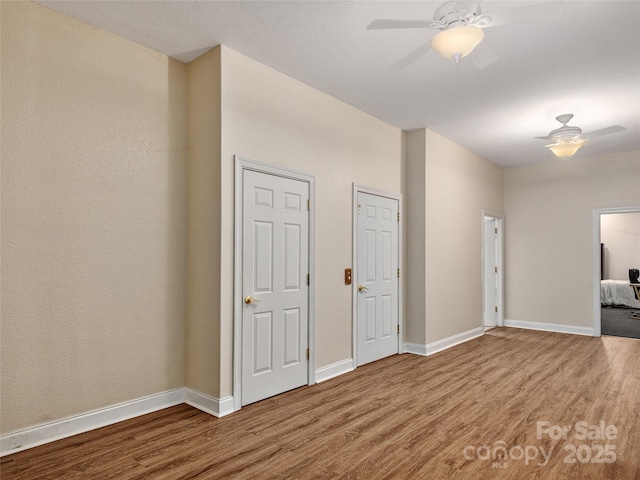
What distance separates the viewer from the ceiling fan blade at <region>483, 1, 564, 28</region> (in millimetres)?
2156

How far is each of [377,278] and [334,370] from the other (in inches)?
49.5

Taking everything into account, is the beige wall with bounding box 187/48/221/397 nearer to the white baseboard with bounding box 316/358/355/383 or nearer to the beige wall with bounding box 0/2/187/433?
the beige wall with bounding box 0/2/187/433

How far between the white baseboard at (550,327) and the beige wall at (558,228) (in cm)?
7

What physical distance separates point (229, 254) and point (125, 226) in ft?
2.64

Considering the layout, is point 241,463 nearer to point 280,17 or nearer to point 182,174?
point 182,174

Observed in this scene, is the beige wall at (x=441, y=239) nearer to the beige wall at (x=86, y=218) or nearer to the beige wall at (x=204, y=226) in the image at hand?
the beige wall at (x=204, y=226)

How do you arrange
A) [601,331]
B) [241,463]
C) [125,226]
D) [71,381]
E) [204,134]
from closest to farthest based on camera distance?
[241,463] < [71,381] < [125,226] < [204,134] < [601,331]

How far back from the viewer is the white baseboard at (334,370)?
13.1ft

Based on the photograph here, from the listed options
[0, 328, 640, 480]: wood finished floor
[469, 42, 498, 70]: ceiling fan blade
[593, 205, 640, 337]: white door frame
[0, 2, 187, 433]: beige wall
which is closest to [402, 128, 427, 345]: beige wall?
[0, 328, 640, 480]: wood finished floor

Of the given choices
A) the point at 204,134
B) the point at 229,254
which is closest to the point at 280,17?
the point at 204,134

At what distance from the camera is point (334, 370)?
4.16 metres

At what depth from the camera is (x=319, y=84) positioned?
3939 mm

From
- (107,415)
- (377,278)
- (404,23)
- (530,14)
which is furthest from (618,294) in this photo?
(107,415)

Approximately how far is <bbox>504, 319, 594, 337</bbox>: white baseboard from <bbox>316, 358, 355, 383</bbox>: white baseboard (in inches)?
169
